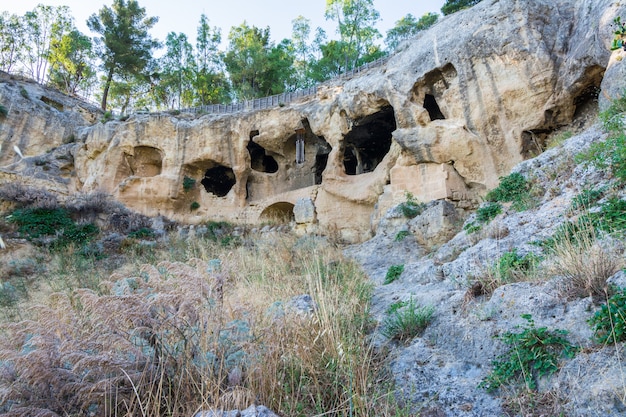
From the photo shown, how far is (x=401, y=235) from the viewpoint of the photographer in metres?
8.60

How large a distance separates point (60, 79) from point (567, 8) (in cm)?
2990

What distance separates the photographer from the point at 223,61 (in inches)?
1033

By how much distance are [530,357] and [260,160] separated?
18.0m

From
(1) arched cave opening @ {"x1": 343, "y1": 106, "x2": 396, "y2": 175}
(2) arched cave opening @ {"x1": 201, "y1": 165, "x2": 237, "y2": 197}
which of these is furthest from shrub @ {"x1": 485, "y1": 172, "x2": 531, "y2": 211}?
(2) arched cave opening @ {"x1": 201, "y1": 165, "x2": 237, "y2": 197}

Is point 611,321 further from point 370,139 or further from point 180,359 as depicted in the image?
point 370,139

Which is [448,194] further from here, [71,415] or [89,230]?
[89,230]

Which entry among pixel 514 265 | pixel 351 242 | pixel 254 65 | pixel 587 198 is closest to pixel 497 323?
pixel 514 265

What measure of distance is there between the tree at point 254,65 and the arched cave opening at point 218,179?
7.46 meters

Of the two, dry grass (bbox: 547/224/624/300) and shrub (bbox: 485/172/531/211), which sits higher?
shrub (bbox: 485/172/531/211)

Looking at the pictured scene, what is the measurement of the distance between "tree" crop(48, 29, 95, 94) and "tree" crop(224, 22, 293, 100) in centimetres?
970

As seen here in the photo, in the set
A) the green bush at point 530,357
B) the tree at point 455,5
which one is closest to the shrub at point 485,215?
the green bush at point 530,357

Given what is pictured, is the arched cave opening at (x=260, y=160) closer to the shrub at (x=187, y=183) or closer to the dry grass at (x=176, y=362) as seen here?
the shrub at (x=187, y=183)

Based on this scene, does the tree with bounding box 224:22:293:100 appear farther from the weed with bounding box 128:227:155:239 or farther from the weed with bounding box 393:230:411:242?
the weed with bounding box 393:230:411:242

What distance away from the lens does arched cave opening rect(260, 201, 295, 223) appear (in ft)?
54.2
